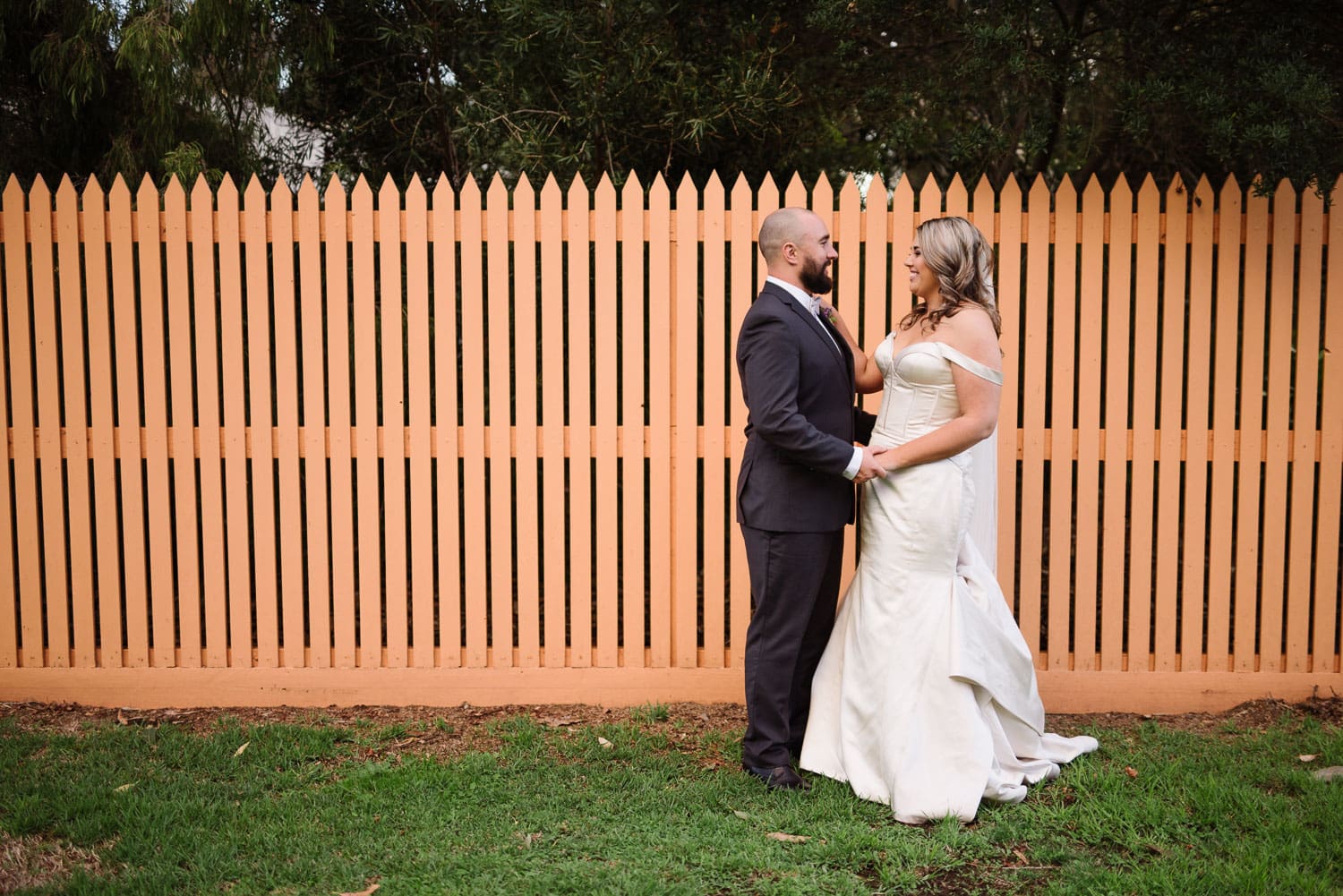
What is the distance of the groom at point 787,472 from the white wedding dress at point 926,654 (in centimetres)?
16

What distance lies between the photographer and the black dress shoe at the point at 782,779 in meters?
3.91

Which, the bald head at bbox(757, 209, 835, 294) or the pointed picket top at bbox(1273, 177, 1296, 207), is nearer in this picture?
the bald head at bbox(757, 209, 835, 294)

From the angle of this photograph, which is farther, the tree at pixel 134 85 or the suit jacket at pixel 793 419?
the tree at pixel 134 85

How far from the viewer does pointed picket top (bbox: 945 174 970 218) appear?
15.1ft

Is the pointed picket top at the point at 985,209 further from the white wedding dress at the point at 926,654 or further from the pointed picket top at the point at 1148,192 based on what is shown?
the white wedding dress at the point at 926,654

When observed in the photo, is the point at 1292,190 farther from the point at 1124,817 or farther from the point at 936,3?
the point at 1124,817

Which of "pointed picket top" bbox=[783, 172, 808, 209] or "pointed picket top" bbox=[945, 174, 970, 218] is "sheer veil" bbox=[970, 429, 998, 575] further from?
"pointed picket top" bbox=[783, 172, 808, 209]

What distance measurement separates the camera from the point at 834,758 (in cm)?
400

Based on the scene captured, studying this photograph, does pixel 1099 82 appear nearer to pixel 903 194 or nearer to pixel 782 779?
pixel 903 194

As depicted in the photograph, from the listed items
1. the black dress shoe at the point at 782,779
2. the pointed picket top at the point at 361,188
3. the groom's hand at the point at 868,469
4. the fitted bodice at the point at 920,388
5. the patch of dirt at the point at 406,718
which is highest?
the pointed picket top at the point at 361,188

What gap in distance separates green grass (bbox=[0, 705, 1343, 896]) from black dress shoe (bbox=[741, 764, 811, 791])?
0.06 metres

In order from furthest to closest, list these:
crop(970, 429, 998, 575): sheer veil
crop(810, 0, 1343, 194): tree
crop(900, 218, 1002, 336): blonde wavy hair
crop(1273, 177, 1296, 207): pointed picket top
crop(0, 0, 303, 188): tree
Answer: crop(0, 0, 303, 188): tree
crop(1273, 177, 1296, 207): pointed picket top
crop(810, 0, 1343, 194): tree
crop(970, 429, 998, 575): sheer veil
crop(900, 218, 1002, 336): blonde wavy hair

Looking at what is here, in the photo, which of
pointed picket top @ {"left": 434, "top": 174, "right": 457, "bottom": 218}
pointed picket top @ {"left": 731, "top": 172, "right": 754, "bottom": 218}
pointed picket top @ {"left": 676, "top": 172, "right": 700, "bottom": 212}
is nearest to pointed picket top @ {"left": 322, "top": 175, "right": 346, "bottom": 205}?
pointed picket top @ {"left": 434, "top": 174, "right": 457, "bottom": 218}

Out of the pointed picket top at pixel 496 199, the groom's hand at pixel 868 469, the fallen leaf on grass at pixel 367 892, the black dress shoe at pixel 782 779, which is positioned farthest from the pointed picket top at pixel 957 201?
the fallen leaf on grass at pixel 367 892
